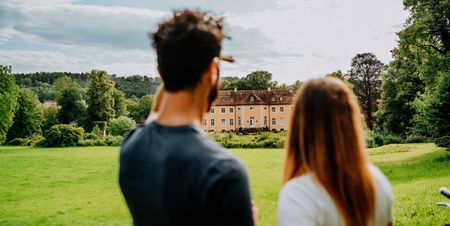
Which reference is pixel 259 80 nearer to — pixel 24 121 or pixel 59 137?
pixel 24 121

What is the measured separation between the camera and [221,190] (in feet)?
5.28

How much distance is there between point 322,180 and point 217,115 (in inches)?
3013

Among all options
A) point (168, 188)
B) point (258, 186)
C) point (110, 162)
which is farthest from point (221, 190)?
point (110, 162)

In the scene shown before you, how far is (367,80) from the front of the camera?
6300 centimetres

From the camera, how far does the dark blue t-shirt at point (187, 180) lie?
5.29ft

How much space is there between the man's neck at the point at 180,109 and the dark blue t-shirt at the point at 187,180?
3 cm

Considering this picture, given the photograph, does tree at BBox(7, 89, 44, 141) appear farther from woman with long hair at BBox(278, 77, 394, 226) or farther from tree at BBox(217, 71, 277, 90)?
woman with long hair at BBox(278, 77, 394, 226)


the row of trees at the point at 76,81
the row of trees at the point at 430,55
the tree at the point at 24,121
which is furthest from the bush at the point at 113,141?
the row of trees at the point at 76,81

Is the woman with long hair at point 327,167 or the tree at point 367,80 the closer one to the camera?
the woman with long hair at point 327,167

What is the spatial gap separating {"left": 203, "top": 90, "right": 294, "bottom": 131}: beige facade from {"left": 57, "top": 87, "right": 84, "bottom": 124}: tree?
2251cm

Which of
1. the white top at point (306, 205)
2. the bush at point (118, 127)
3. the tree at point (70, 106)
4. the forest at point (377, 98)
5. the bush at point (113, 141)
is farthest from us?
the tree at point (70, 106)

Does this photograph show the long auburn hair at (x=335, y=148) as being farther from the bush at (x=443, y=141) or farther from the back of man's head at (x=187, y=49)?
the bush at (x=443, y=141)

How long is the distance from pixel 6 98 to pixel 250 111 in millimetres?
37886

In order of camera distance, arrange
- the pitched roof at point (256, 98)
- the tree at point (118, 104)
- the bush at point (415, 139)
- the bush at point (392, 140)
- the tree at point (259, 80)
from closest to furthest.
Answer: the bush at point (415, 139)
the bush at point (392, 140)
the pitched roof at point (256, 98)
the tree at point (118, 104)
the tree at point (259, 80)
